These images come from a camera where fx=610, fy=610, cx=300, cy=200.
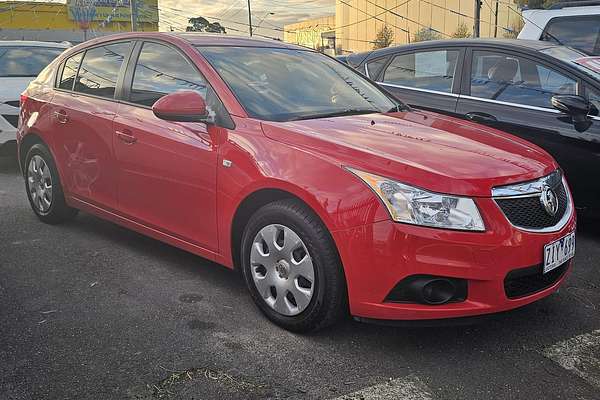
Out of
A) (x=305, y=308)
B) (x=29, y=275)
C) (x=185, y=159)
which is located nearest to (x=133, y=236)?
(x=29, y=275)

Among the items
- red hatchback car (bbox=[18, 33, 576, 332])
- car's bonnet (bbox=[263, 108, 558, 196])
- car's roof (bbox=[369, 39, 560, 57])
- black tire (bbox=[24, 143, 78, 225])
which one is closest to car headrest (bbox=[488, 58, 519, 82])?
car's roof (bbox=[369, 39, 560, 57])

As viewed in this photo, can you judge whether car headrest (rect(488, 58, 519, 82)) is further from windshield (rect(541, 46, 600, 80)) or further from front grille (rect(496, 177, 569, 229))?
front grille (rect(496, 177, 569, 229))

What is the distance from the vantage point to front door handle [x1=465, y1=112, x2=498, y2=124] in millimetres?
4934

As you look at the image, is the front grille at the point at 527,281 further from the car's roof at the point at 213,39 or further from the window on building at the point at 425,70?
the window on building at the point at 425,70

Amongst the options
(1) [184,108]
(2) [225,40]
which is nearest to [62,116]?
(2) [225,40]

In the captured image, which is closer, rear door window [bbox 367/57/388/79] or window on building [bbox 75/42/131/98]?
window on building [bbox 75/42/131/98]

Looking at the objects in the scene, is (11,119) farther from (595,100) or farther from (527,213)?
(527,213)

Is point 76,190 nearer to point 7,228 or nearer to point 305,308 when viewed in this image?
point 7,228

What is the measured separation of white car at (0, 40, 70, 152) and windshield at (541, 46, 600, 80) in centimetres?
591

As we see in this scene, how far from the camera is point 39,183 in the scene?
5.02 m

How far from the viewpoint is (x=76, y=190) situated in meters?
4.61

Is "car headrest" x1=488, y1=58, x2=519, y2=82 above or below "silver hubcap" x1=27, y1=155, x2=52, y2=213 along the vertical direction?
above

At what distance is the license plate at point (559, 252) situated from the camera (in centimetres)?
291

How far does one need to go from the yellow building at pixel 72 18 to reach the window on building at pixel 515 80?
37.7m
